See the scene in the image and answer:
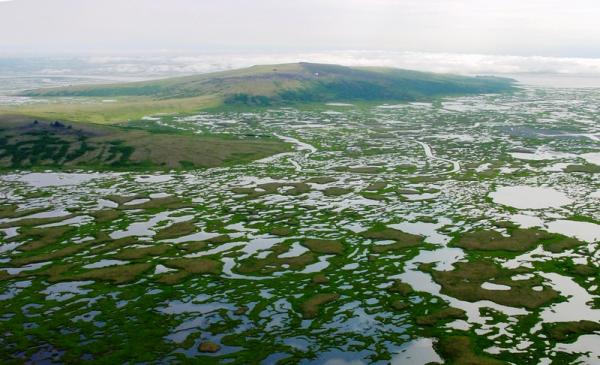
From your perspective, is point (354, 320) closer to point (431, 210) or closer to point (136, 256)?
point (136, 256)

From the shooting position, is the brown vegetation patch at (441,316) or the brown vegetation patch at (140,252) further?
the brown vegetation patch at (140,252)

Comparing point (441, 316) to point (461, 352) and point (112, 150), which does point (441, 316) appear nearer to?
point (461, 352)

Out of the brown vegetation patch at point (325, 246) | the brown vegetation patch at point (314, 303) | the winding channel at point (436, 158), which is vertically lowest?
the brown vegetation patch at point (314, 303)

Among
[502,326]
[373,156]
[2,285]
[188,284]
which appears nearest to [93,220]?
[2,285]

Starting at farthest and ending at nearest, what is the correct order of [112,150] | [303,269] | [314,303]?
[112,150] → [303,269] → [314,303]

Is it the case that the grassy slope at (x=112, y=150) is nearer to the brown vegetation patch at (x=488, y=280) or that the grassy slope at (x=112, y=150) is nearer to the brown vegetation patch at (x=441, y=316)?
the brown vegetation patch at (x=488, y=280)

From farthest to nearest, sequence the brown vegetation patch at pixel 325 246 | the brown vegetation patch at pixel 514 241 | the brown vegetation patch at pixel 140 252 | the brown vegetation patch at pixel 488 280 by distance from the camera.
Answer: the brown vegetation patch at pixel 514 241, the brown vegetation patch at pixel 325 246, the brown vegetation patch at pixel 140 252, the brown vegetation patch at pixel 488 280

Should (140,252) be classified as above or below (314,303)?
below

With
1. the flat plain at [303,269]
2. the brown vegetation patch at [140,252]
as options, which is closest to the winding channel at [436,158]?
the flat plain at [303,269]

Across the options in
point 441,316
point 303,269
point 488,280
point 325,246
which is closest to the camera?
point 441,316

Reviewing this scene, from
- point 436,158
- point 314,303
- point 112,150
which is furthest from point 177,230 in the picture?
point 436,158

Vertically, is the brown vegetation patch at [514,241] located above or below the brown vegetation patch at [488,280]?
above

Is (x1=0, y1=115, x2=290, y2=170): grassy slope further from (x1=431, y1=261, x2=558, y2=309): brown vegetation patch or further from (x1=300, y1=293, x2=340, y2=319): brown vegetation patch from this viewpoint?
(x1=431, y1=261, x2=558, y2=309): brown vegetation patch
